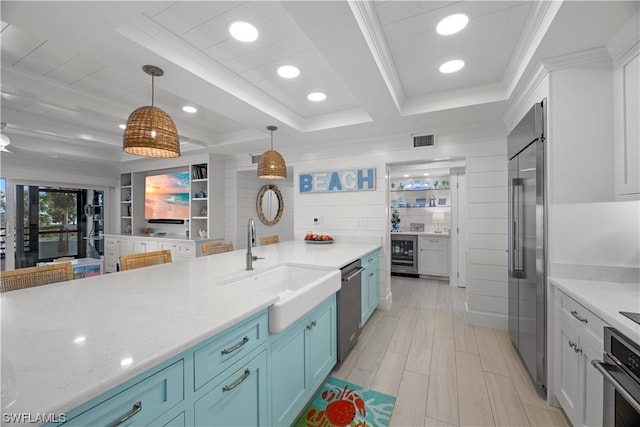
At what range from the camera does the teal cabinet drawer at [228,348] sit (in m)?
1.00

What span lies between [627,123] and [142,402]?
2.71 metres

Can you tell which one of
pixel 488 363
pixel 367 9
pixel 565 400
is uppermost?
pixel 367 9

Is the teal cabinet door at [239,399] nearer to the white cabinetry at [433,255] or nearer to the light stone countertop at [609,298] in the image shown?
the light stone countertop at [609,298]

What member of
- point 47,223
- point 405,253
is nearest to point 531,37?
point 405,253

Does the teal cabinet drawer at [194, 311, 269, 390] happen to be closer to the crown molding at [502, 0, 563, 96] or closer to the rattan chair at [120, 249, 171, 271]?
the rattan chair at [120, 249, 171, 271]

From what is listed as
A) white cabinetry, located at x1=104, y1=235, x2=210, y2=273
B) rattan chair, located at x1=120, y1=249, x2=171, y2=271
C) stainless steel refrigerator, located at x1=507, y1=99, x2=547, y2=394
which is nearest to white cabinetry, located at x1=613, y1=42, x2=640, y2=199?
stainless steel refrigerator, located at x1=507, y1=99, x2=547, y2=394

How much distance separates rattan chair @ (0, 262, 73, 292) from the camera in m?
1.54

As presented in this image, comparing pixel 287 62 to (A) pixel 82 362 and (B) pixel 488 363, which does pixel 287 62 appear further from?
(B) pixel 488 363

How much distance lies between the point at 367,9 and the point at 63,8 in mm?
1595

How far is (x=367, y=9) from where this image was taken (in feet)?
5.11

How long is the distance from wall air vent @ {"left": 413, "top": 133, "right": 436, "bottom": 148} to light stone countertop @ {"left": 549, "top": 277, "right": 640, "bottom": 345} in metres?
2.04

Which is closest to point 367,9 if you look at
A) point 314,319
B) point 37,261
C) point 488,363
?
point 314,319

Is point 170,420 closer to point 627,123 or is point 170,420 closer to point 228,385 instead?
point 228,385

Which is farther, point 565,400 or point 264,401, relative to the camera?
point 565,400
